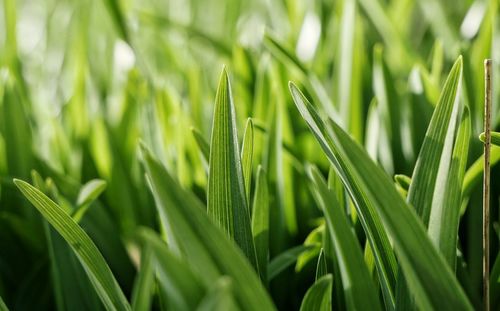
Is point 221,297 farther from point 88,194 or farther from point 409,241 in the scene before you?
point 88,194

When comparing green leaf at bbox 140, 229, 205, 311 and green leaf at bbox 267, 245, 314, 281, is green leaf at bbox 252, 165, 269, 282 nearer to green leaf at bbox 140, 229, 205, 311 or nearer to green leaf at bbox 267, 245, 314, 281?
green leaf at bbox 267, 245, 314, 281

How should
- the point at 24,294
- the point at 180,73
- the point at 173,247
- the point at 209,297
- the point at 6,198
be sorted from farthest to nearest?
the point at 180,73, the point at 6,198, the point at 24,294, the point at 173,247, the point at 209,297

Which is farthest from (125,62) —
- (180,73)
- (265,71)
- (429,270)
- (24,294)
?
(429,270)

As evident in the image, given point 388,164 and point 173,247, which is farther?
point 388,164

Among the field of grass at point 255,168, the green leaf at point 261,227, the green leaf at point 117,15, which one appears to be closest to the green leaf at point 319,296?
the field of grass at point 255,168

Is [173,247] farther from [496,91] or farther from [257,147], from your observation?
[496,91]

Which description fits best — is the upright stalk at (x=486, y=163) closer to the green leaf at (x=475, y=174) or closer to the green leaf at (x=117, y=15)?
the green leaf at (x=475, y=174)

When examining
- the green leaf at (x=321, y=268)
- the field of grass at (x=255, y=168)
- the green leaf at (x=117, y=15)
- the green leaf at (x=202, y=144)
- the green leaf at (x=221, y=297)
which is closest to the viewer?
the green leaf at (x=221, y=297)
